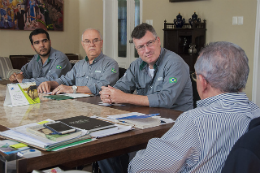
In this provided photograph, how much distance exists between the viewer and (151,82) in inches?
95.7

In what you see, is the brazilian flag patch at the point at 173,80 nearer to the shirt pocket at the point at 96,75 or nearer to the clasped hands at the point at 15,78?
the shirt pocket at the point at 96,75

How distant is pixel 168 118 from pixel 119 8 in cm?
609

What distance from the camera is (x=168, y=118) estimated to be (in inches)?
70.8

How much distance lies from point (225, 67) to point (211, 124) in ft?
0.74

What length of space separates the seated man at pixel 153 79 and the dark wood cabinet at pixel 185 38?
3044 mm

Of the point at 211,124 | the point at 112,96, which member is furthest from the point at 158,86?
the point at 211,124

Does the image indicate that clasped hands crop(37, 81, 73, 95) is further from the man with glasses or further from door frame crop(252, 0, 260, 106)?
door frame crop(252, 0, 260, 106)

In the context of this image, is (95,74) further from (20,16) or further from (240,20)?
(20,16)

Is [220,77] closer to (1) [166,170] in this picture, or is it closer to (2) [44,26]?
(1) [166,170]

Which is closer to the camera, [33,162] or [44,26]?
[33,162]

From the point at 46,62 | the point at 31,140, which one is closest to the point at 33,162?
the point at 31,140

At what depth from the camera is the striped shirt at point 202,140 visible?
1.07 meters

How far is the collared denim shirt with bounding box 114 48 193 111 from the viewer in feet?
7.12

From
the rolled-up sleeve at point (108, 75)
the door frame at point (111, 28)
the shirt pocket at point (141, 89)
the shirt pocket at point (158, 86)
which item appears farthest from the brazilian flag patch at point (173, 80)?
the door frame at point (111, 28)
